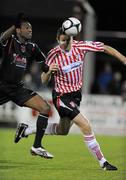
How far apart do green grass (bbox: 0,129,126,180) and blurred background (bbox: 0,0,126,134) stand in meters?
4.19

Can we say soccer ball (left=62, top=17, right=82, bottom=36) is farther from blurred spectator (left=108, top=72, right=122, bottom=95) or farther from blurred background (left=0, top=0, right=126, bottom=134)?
blurred spectator (left=108, top=72, right=122, bottom=95)

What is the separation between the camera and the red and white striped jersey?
9.88m

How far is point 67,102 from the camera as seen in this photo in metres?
9.89

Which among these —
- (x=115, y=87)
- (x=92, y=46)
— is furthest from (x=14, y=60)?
(x=115, y=87)

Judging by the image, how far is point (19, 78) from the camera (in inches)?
412

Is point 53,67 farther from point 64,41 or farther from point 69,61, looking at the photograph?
point 64,41

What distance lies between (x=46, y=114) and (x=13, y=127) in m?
10.1

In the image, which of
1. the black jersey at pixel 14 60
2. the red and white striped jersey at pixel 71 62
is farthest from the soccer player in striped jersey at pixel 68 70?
the black jersey at pixel 14 60

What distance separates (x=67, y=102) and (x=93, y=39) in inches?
484

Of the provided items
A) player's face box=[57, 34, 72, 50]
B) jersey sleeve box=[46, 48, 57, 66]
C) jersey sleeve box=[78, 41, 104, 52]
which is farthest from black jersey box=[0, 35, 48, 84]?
jersey sleeve box=[78, 41, 104, 52]

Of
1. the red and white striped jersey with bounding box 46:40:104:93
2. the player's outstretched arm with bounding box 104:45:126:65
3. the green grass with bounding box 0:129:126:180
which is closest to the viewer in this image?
the green grass with bounding box 0:129:126:180

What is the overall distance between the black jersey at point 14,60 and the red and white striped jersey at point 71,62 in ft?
1.52

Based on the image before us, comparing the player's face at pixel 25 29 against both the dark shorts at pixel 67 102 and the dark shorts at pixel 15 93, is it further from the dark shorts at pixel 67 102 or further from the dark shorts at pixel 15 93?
the dark shorts at pixel 67 102

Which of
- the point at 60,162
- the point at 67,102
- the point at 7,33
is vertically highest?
the point at 7,33
